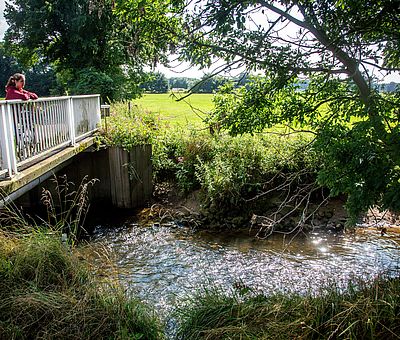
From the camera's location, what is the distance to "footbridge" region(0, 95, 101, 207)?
4.30 meters

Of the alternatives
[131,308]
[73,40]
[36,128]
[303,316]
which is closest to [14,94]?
[36,128]

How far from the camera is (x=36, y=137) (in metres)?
5.33

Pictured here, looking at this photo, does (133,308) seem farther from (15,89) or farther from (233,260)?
(15,89)

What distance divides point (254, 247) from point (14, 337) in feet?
13.6

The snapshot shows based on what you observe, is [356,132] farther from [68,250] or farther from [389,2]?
[68,250]

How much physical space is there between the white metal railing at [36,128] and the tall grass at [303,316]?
2.79 metres

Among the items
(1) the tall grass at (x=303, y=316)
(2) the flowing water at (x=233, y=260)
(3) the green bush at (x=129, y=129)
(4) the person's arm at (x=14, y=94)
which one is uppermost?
(4) the person's arm at (x=14, y=94)

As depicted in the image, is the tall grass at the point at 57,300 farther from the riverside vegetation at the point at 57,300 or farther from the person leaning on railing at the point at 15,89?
the person leaning on railing at the point at 15,89

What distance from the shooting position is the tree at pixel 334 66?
2967 mm

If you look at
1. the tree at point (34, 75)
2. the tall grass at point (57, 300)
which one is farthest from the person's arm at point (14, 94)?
the tree at point (34, 75)

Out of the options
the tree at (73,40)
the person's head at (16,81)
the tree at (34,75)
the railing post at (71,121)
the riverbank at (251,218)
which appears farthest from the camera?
the tree at (34,75)

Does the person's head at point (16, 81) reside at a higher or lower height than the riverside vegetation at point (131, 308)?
higher

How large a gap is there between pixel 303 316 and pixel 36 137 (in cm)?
435

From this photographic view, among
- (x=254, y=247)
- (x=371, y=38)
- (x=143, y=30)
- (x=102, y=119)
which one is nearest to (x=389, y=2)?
(x=371, y=38)
